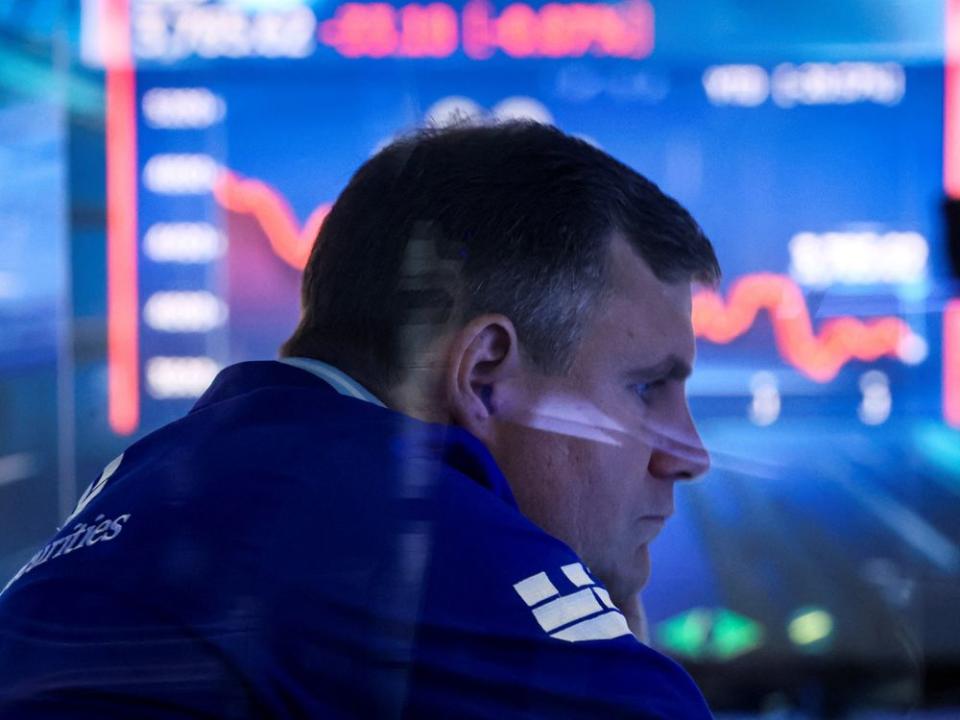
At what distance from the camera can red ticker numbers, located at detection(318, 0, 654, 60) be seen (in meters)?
2.03

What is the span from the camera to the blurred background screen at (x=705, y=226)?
2014 millimetres

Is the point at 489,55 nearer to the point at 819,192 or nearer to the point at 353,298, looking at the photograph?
the point at 819,192

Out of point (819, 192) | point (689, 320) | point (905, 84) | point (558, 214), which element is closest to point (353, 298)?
point (558, 214)

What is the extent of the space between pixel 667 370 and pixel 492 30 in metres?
1.20

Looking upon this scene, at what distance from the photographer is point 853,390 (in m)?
2.06

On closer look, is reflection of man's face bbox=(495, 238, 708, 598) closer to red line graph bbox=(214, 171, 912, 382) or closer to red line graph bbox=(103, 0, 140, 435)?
red line graph bbox=(214, 171, 912, 382)

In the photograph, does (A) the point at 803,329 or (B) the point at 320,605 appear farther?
(A) the point at 803,329

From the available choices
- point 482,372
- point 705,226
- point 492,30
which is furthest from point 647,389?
point 492,30

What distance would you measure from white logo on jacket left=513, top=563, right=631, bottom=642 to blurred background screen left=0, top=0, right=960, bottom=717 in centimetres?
126

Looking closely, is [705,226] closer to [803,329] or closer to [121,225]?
[803,329]

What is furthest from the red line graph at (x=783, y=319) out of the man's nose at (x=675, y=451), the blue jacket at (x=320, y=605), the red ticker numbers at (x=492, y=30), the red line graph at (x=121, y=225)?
the blue jacket at (x=320, y=605)

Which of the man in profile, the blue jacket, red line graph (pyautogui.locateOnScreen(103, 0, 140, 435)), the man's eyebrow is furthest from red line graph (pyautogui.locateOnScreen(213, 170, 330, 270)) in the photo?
the blue jacket

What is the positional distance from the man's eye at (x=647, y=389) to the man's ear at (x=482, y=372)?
0.12 metres

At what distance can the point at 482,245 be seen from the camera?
0.92 meters
